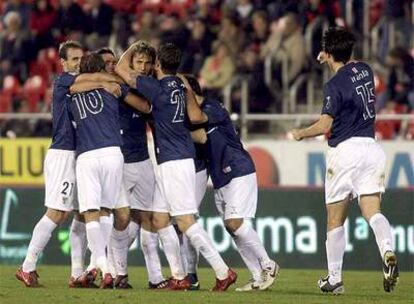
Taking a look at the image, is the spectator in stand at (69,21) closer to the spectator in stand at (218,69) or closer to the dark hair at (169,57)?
the spectator in stand at (218,69)

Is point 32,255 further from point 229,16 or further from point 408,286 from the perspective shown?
point 229,16

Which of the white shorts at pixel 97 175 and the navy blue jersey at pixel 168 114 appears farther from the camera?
the white shorts at pixel 97 175

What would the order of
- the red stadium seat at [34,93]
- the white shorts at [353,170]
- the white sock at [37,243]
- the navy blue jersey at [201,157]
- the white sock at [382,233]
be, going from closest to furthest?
1. the white sock at [382,233]
2. the white shorts at [353,170]
3. the white sock at [37,243]
4. the navy blue jersey at [201,157]
5. the red stadium seat at [34,93]

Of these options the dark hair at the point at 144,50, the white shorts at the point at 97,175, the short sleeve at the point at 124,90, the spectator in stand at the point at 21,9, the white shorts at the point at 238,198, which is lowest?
the white shorts at the point at 238,198

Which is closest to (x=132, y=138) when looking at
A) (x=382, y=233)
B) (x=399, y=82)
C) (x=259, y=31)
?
(x=382, y=233)

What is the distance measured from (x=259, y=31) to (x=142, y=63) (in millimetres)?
10273

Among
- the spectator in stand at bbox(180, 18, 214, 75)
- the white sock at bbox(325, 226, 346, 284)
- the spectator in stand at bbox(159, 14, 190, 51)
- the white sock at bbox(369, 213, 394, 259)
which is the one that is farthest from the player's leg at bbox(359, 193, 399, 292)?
the spectator in stand at bbox(159, 14, 190, 51)

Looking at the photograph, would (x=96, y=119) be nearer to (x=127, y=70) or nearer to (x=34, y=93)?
(x=127, y=70)

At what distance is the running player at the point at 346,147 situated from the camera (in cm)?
1535

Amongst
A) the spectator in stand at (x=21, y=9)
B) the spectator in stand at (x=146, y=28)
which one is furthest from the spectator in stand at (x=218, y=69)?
the spectator in stand at (x=21, y=9)

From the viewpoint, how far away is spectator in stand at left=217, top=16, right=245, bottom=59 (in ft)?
84.6

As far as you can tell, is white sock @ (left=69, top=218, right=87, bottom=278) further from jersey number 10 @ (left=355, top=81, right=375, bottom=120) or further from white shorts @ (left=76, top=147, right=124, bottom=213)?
jersey number 10 @ (left=355, top=81, right=375, bottom=120)

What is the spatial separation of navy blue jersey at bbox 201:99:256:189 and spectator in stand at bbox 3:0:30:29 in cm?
1225

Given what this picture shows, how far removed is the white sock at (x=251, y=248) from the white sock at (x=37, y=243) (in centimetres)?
184
